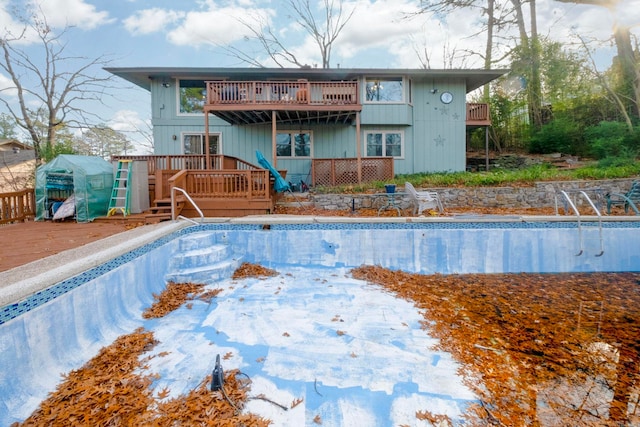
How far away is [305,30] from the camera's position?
2112cm

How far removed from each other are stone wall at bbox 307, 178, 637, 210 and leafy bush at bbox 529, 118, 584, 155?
5.92 m

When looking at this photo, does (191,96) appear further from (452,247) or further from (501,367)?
(501,367)

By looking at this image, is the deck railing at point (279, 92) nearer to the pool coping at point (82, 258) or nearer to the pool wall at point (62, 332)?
the pool coping at point (82, 258)

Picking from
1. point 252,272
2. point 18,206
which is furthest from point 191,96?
point 252,272

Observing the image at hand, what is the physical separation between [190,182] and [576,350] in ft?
26.7

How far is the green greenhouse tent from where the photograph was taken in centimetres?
755

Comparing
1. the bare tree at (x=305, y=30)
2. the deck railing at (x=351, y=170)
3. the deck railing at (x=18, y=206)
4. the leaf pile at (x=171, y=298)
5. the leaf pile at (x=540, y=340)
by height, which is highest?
the bare tree at (x=305, y=30)

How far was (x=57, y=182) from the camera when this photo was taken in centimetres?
799

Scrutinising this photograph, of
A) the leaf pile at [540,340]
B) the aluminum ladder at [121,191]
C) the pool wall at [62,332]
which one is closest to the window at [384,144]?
the aluminum ladder at [121,191]

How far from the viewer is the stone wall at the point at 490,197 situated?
10.5 m

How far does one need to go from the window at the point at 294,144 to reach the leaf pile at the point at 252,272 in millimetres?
Result: 8977

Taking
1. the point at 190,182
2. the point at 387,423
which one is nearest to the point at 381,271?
the point at 387,423

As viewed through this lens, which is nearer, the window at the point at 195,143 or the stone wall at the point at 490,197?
the stone wall at the point at 490,197

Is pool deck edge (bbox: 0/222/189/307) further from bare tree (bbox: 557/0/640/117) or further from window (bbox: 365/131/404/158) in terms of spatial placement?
bare tree (bbox: 557/0/640/117)
